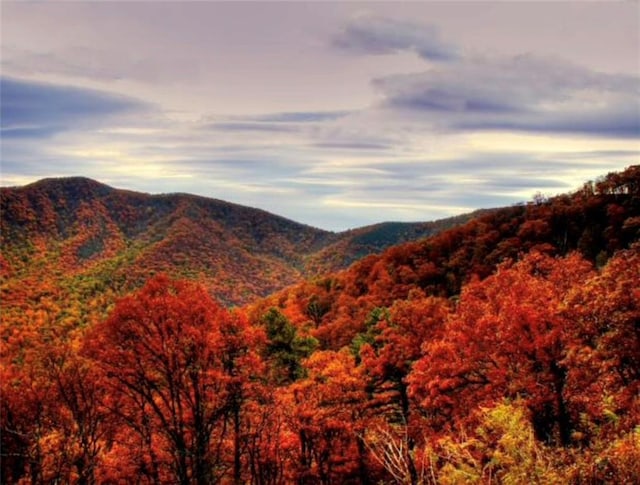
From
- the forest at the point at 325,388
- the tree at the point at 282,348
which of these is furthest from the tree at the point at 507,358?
the tree at the point at 282,348

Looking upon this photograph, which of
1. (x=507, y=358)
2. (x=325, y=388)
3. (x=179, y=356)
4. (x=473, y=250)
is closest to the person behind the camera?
(x=507, y=358)

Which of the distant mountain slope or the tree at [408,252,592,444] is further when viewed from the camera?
the distant mountain slope

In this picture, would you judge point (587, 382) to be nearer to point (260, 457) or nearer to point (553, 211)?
point (260, 457)

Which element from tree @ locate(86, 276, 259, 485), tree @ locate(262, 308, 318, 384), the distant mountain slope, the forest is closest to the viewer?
the forest

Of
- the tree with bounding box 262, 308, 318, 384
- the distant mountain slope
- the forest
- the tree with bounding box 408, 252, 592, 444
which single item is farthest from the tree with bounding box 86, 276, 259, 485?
the distant mountain slope

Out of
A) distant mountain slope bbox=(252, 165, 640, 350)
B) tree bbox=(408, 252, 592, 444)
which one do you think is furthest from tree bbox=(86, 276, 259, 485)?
distant mountain slope bbox=(252, 165, 640, 350)

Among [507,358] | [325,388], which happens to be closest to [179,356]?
[325,388]

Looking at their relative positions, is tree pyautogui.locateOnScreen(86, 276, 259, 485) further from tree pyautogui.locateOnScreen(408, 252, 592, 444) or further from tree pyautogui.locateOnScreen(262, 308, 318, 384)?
tree pyautogui.locateOnScreen(262, 308, 318, 384)

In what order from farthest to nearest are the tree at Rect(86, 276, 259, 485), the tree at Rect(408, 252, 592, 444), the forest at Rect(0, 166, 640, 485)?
the tree at Rect(86, 276, 259, 485) → the tree at Rect(408, 252, 592, 444) → the forest at Rect(0, 166, 640, 485)

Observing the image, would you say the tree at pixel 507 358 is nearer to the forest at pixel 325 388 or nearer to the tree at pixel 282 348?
the forest at pixel 325 388

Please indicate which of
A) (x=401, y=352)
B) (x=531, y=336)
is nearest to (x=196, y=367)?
(x=401, y=352)

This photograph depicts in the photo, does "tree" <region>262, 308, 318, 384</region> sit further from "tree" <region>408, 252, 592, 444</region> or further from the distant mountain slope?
the distant mountain slope

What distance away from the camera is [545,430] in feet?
93.6

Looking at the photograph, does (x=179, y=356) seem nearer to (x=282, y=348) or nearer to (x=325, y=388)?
(x=325, y=388)
